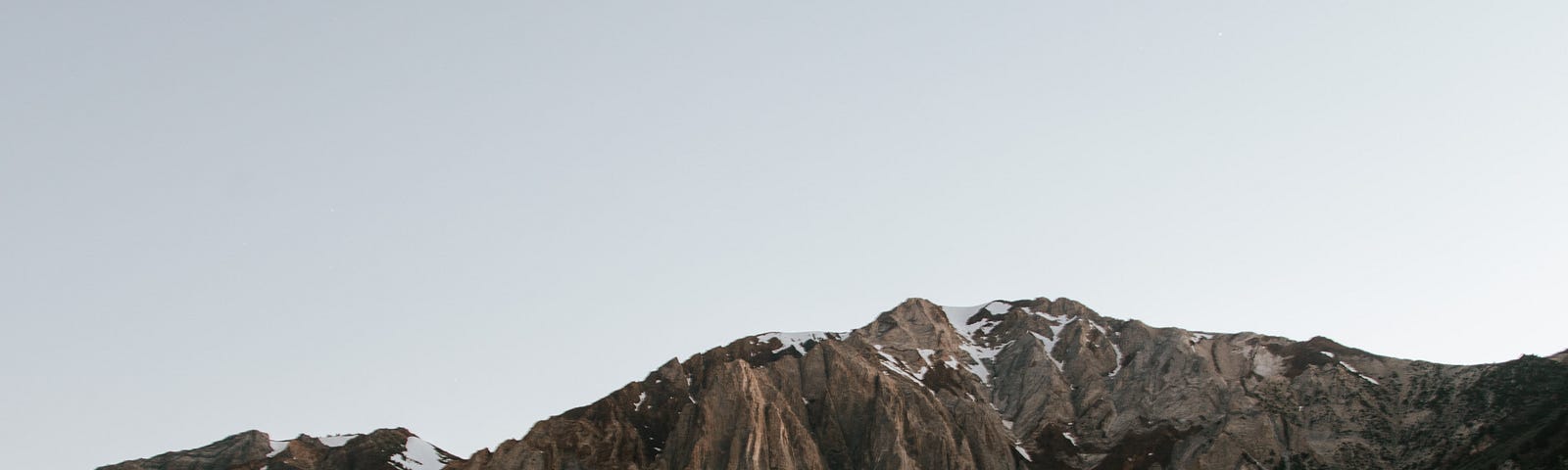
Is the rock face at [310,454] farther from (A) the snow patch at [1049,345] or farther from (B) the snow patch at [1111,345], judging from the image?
(B) the snow patch at [1111,345]

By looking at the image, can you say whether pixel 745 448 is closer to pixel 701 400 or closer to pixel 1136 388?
pixel 701 400

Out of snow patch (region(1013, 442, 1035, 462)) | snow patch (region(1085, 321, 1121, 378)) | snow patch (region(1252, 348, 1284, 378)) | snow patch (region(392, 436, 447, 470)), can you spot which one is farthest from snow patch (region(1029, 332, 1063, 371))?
snow patch (region(392, 436, 447, 470))

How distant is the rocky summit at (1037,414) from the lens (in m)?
130

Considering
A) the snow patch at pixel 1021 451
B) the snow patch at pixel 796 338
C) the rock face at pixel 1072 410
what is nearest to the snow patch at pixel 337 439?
the rock face at pixel 1072 410

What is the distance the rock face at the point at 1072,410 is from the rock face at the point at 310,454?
2223 cm

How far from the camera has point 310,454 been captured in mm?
148500

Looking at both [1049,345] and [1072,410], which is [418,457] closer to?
[1072,410]

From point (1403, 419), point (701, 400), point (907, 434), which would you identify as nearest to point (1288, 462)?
Result: point (1403, 419)

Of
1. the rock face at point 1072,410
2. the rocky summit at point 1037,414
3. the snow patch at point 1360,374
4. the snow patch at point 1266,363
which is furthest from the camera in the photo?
the snow patch at point 1266,363

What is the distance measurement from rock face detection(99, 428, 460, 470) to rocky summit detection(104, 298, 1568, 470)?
0.39 metres

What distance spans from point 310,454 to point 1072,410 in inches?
4275

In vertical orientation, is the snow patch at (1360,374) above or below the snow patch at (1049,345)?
below

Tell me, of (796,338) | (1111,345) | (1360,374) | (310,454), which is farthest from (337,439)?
(1360,374)

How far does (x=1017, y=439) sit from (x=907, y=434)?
65.7 ft
